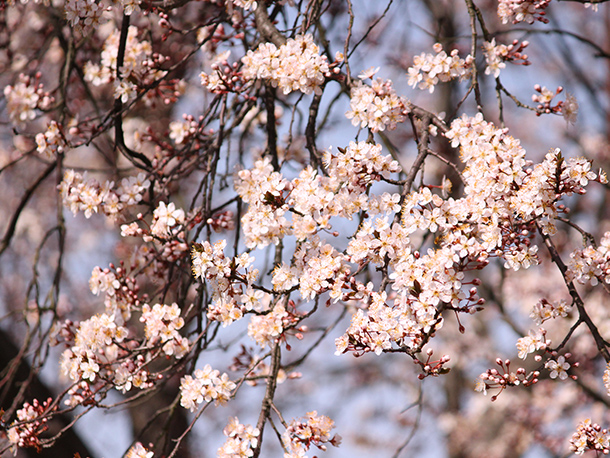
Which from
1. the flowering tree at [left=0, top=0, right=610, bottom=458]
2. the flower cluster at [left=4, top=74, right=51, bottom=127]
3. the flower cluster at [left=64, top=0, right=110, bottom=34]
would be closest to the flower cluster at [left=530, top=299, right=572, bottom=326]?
the flowering tree at [left=0, top=0, right=610, bottom=458]

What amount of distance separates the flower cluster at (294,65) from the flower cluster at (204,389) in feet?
2.86

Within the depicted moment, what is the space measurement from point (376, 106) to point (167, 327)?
36.2 inches

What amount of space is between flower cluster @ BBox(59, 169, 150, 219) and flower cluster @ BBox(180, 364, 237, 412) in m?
0.71

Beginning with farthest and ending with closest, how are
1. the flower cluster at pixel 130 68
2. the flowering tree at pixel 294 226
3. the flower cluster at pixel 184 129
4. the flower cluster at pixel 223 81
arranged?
the flower cluster at pixel 184 129, the flower cluster at pixel 130 68, the flower cluster at pixel 223 81, the flowering tree at pixel 294 226

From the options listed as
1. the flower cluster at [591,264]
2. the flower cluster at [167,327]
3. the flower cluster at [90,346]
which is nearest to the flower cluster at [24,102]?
the flower cluster at [90,346]

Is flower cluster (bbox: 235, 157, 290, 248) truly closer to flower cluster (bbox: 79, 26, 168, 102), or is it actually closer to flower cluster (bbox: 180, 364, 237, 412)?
flower cluster (bbox: 180, 364, 237, 412)

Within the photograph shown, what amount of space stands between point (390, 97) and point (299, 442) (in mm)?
1011

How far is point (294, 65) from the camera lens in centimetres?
172

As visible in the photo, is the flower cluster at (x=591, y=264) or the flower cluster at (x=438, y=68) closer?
the flower cluster at (x=591, y=264)

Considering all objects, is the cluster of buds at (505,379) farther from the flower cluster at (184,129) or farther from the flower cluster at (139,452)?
the flower cluster at (184,129)

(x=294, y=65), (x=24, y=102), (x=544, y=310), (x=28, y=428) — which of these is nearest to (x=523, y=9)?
(x=294, y=65)

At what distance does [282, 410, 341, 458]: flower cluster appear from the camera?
155cm

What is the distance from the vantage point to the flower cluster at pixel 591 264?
1.53 m

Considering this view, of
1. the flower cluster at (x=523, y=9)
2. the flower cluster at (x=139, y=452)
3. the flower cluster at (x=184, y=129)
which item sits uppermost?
the flower cluster at (x=523, y=9)
